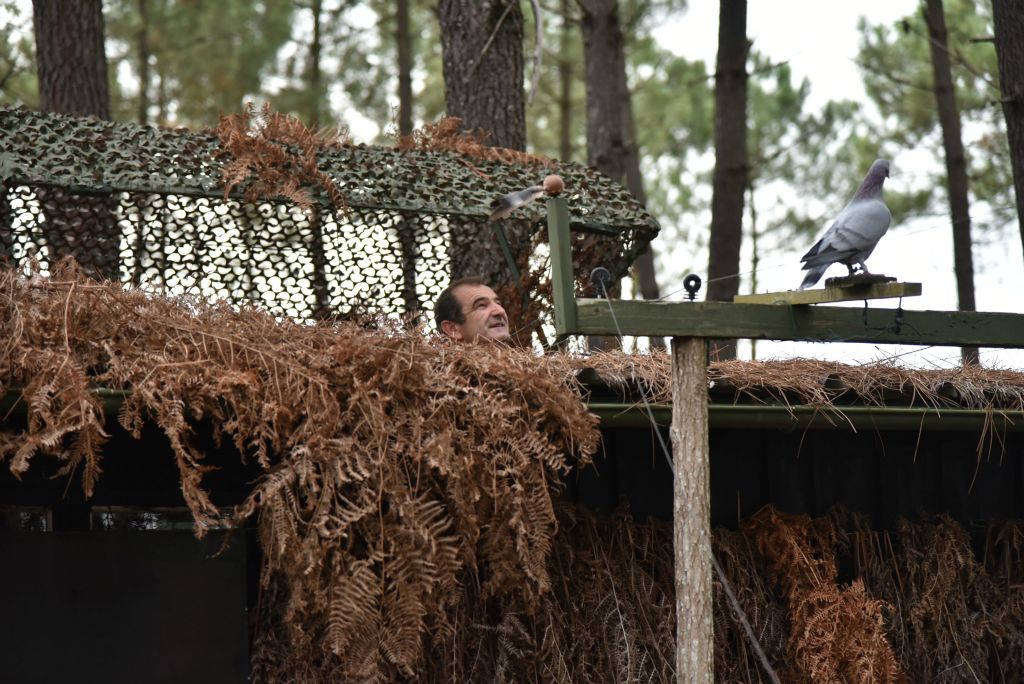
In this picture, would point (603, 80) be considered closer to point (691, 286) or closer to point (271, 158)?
point (271, 158)

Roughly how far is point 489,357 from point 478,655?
1.14 m

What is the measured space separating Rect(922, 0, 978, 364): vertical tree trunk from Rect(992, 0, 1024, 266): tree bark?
2.73m

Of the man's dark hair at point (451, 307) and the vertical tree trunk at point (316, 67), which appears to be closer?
the man's dark hair at point (451, 307)

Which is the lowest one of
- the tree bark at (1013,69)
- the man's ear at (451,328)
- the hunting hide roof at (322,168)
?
the man's ear at (451,328)

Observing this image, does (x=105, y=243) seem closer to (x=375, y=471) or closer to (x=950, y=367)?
(x=375, y=471)

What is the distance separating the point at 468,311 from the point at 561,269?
5.04ft

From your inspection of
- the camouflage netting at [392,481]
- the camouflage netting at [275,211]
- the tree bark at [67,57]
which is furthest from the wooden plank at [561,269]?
the tree bark at [67,57]

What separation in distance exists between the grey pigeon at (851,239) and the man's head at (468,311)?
161cm

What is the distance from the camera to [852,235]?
165 inches

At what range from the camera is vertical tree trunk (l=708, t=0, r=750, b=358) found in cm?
968

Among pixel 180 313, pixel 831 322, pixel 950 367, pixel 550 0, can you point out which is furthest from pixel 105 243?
pixel 550 0

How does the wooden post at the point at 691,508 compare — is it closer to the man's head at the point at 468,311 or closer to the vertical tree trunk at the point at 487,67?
the man's head at the point at 468,311

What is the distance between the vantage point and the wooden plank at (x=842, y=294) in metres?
4.15

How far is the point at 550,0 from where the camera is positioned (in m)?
17.8
